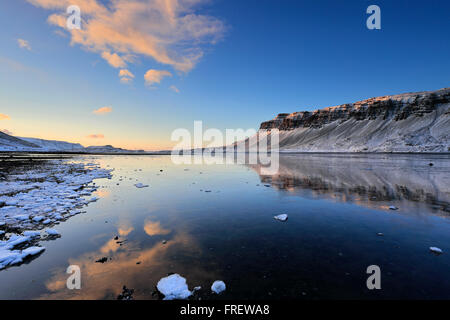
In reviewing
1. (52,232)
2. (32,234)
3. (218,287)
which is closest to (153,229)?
(52,232)

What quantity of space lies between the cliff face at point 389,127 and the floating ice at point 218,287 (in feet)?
497

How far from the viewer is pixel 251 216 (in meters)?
8.44

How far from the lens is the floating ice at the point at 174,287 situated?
367cm

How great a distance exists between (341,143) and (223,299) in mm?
175754

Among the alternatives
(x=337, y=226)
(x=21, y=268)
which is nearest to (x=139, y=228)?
(x=21, y=268)

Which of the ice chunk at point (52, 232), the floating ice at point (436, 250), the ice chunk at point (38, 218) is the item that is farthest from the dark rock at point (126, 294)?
the floating ice at point (436, 250)

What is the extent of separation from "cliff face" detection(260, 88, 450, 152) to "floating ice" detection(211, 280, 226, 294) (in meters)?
151

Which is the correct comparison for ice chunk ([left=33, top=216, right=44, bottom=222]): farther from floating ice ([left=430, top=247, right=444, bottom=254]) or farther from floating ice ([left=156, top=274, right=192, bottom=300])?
floating ice ([left=430, top=247, right=444, bottom=254])

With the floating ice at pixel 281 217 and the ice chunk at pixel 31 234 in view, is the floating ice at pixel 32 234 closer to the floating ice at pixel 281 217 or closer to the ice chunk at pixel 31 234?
the ice chunk at pixel 31 234

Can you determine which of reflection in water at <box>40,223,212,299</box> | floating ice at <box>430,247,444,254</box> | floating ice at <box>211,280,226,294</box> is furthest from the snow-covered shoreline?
floating ice at <box>430,247,444,254</box>

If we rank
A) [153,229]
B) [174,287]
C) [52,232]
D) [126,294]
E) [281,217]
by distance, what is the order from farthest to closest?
1. [281,217]
2. [153,229]
3. [52,232]
4. [174,287]
5. [126,294]

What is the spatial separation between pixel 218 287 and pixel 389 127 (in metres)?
184

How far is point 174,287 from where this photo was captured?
12.7 ft

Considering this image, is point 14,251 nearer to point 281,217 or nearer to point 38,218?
point 38,218
